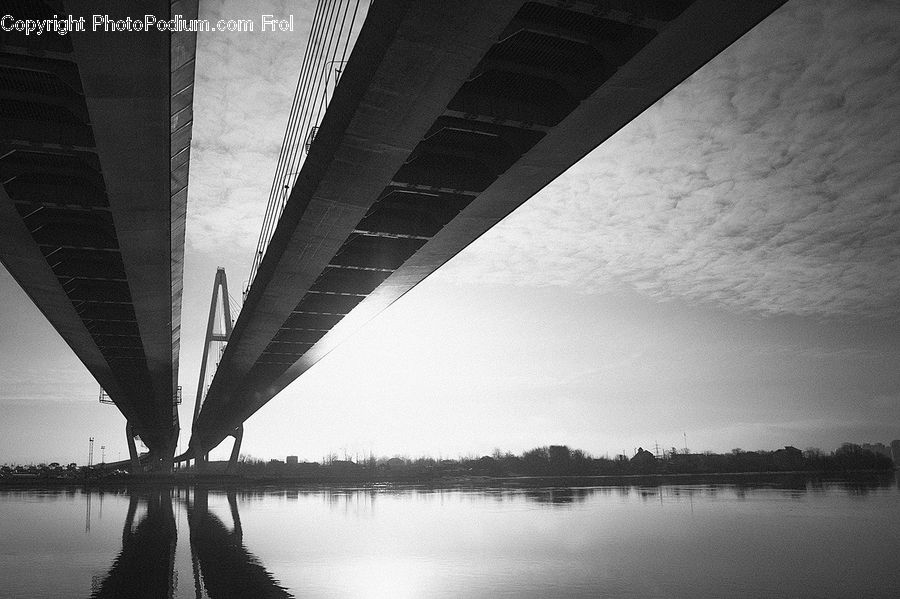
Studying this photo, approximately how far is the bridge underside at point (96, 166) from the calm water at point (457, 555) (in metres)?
7.66

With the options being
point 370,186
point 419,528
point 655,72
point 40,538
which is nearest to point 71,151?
point 370,186

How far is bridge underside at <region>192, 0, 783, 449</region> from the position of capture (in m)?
8.99

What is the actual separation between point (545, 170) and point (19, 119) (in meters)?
10.7

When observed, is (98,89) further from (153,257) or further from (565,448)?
(565,448)

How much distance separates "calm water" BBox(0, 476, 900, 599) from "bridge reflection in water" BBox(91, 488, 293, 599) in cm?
4

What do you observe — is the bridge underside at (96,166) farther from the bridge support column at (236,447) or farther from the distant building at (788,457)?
the distant building at (788,457)

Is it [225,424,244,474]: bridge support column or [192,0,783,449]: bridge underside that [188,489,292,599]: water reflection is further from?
[225,424,244,474]: bridge support column

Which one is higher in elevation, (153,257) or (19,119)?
(19,119)

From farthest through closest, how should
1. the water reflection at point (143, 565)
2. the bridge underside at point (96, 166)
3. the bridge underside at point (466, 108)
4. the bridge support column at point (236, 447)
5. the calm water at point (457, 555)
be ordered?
the bridge support column at point (236, 447), the calm water at point (457, 555), the water reflection at point (143, 565), the bridge underside at point (96, 166), the bridge underside at point (466, 108)

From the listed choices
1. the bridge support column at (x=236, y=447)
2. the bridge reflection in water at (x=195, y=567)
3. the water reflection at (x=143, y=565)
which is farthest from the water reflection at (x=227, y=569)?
the bridge support column at (x=236, y=447)

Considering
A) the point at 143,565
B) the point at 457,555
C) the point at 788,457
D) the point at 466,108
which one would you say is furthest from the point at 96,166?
the point at 788,457

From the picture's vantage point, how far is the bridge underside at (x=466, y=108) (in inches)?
354

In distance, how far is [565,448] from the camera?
573ft

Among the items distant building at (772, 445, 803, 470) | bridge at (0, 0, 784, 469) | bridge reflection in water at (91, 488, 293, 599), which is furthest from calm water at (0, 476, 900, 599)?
distant building at (772, 445, 803, 470)
